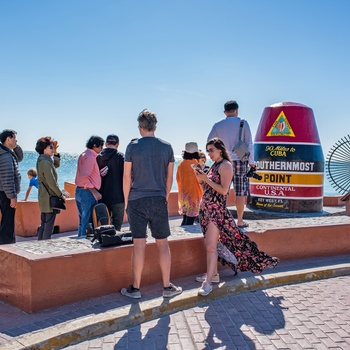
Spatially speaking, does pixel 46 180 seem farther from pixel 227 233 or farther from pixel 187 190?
pixel 227 233

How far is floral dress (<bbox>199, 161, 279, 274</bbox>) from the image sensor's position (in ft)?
17.6

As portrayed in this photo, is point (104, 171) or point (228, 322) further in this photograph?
point (104, 171)

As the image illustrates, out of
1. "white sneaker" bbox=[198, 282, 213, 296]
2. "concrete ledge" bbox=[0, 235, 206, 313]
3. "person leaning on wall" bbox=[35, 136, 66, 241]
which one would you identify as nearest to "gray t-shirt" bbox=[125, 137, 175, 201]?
"concrete ledge" bbox=[0, 235, 206, 313]

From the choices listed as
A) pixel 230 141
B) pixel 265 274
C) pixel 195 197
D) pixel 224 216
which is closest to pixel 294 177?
pixel 195 197

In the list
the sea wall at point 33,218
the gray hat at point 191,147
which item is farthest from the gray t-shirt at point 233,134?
the sea wall at point 33,218

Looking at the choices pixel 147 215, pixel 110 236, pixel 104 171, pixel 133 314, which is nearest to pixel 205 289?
pixel 133 314

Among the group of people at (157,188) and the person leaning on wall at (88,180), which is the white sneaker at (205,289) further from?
the person leaning on wall at (88,180)

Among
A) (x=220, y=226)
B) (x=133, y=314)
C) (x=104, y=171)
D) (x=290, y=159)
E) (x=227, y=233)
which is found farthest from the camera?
(x=290, y=159)

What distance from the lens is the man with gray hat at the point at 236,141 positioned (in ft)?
22.9

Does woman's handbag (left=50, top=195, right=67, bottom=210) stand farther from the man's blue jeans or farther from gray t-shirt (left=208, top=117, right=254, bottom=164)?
gray t-shirt (left=208, top=117, right=254, bottom=164)

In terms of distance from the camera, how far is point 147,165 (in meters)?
4.68

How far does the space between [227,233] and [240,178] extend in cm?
166

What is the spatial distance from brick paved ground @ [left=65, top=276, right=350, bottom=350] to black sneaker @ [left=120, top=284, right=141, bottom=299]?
0.45 m

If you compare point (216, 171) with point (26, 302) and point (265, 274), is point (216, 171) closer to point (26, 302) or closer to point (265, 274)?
point (265, 274)
